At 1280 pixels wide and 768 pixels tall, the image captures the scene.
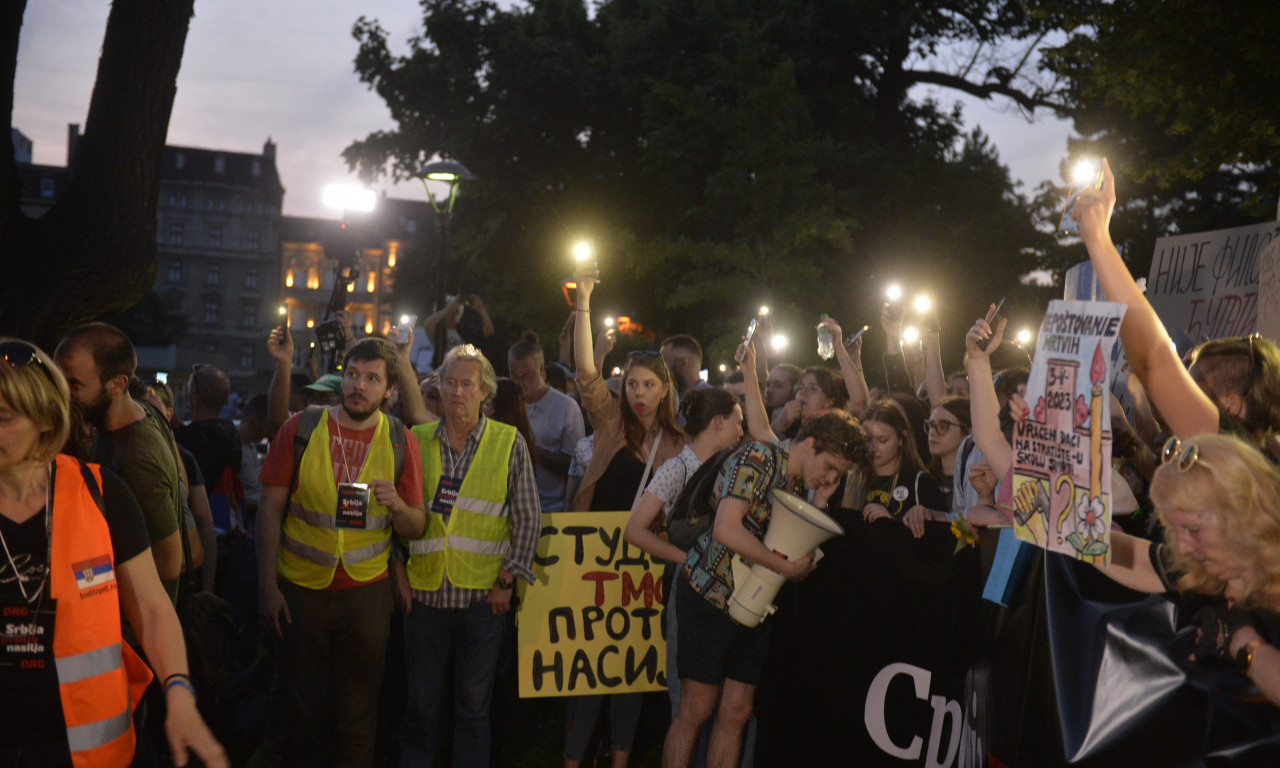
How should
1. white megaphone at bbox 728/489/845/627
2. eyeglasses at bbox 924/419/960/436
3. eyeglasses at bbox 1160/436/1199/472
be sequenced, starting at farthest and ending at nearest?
eyeglasses at bbox 924/419/960/436 → white megaphone at bbox 728/489/845/627 → eyeglasses at bbox 1160/436/1199/472

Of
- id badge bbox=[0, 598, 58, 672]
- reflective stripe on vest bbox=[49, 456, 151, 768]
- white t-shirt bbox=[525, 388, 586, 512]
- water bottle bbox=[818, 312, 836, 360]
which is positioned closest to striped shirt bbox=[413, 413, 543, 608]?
white t-shirt bbox=[525, 388, 586, 512]

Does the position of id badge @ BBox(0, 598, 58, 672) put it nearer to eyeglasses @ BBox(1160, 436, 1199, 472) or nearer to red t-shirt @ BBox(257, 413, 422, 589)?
red t-shirt @ BBox(257, 413, 422, 589)

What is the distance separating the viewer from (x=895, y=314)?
6.61m

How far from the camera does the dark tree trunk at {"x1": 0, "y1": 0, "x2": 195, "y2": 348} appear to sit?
6500mm

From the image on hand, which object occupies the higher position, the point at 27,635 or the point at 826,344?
the point at 826,344

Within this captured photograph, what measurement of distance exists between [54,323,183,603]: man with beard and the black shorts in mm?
2147

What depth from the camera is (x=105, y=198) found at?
6.73m

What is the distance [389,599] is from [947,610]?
258 centimetres

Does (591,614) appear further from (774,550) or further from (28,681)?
(28,681)

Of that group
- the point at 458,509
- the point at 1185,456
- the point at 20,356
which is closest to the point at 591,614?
the point at 458,509

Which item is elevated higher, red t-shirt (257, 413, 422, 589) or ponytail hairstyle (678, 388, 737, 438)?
ponytail hairstyle (678, 388, 737, 438)

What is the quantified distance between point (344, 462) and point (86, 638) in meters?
2.17

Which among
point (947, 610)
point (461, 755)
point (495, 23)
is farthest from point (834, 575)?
point (495, 23)

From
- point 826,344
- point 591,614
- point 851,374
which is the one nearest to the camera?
point 591,614
